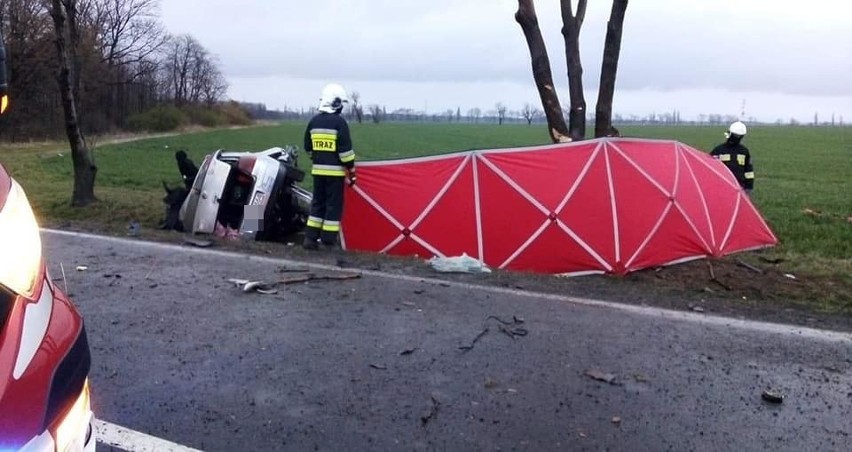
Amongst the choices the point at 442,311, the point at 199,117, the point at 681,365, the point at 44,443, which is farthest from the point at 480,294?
the point at 199,117

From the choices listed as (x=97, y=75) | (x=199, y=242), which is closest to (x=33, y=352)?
(x=199, y=242)

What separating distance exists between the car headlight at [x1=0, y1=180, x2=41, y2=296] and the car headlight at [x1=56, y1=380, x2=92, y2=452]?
339 millimetres

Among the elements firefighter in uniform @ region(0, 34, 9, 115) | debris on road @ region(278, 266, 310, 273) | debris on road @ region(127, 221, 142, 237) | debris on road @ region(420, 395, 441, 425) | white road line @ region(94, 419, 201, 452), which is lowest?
white road line @ region(94, 419, 201, 452)

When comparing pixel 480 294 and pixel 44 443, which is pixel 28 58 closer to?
pixel 480 294

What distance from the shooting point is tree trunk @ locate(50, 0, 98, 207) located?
11.5 metres

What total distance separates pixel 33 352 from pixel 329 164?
6.65 metres

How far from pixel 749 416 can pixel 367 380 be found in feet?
6.31

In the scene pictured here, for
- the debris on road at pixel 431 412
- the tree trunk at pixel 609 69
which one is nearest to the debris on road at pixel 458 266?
the debris on road at pixel 431 412

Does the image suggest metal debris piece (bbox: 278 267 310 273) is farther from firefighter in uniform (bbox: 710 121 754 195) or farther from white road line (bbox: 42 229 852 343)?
firefighter in uniform (bbox: 710 121 754 195)

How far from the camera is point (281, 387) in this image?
396cm

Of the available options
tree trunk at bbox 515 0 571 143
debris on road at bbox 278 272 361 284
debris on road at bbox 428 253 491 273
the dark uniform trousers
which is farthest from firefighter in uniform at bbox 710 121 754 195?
debris on road at bbox 278 272 361 284

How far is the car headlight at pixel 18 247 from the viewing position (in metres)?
1.82

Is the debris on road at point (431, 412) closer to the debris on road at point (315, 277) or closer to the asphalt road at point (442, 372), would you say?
the asphalt road at point (442, 372)

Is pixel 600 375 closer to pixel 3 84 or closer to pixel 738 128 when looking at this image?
pixel 3 84
